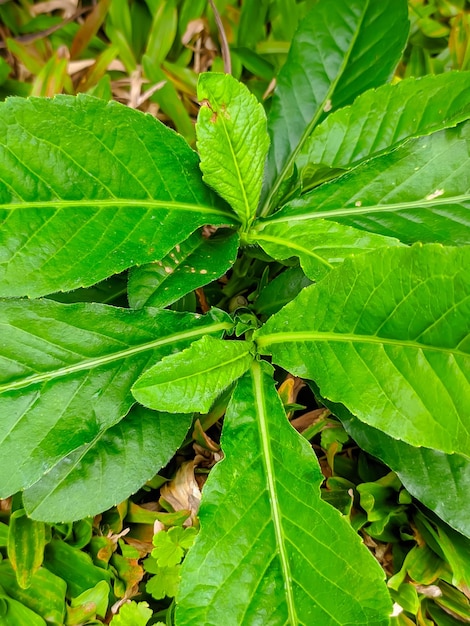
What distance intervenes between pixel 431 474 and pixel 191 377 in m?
0.45

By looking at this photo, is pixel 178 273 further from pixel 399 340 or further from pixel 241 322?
pixel 399 340

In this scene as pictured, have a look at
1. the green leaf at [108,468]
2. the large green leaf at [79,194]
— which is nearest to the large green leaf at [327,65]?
the large green leaf at [79,194]

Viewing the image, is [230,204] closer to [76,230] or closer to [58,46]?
[76,230]

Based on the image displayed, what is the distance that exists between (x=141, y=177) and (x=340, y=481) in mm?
640

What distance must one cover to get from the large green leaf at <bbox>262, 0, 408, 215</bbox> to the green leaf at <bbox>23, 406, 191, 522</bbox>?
1.48ft

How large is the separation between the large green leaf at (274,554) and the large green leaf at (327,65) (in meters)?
0.50

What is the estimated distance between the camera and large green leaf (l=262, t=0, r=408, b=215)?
1048 mm

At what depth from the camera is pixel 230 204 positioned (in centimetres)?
92

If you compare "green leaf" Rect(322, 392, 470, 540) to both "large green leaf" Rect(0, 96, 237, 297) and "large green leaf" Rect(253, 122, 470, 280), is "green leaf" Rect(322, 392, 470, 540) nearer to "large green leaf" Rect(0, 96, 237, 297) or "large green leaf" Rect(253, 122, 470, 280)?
"large green leaf" Rect(253, 122, 470, 280)

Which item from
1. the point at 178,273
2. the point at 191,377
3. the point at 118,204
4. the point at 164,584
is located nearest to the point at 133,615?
the point at 164,584

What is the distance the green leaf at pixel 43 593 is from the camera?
0.95 metres

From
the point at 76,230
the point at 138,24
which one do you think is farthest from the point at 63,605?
the point at 138,24

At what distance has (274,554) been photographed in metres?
0.80

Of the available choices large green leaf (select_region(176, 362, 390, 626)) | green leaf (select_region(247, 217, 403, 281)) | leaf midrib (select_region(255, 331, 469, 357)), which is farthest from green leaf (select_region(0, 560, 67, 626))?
green leaf (select_region(247, 217, 403, 281))
